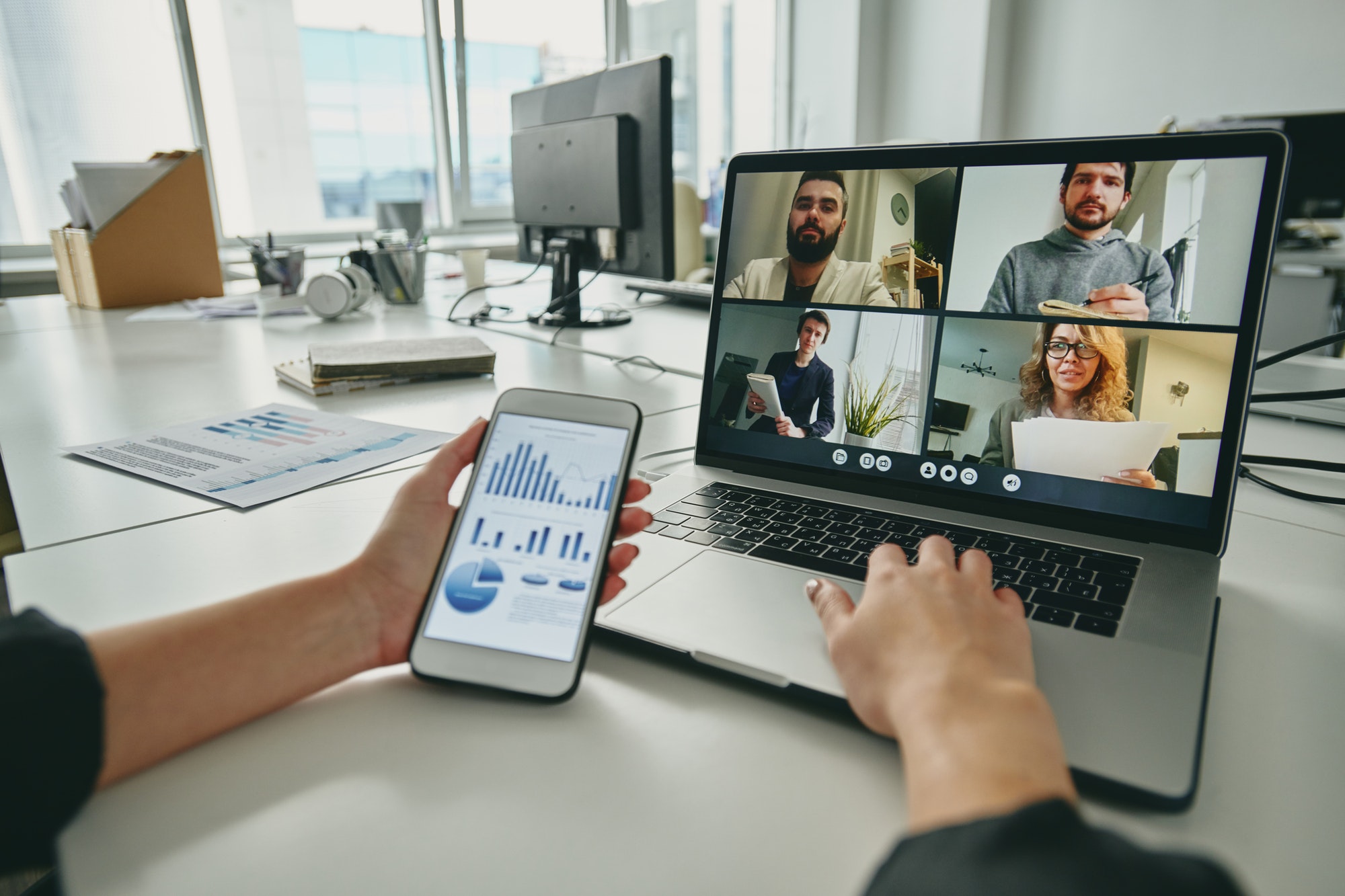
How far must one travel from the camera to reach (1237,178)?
57cm

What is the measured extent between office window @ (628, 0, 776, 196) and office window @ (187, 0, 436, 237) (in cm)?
136

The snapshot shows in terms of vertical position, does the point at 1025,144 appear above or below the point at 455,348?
above

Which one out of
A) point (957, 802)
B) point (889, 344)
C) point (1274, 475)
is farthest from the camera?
→ point (1274, 475)

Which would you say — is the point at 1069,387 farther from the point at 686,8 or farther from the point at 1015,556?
the point at 686,8

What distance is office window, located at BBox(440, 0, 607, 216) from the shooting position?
3.81 metres

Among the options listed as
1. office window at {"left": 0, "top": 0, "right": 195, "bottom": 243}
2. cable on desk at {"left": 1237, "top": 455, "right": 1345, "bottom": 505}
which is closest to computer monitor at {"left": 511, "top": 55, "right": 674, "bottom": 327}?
cable on desk at {"left": 1237, "top": 455, "right": 1345, "bottom": 505}

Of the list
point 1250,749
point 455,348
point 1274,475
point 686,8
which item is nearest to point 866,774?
point 1250,749

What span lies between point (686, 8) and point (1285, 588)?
4.67 meters

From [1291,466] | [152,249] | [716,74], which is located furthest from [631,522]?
[716,74]

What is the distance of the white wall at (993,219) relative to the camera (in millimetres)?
625

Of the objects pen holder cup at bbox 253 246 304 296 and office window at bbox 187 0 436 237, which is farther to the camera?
office window at bbox 187 0 436 237

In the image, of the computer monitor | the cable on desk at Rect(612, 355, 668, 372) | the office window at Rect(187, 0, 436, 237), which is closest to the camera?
the cable on desk at Rect(612, 355, 668, 372)

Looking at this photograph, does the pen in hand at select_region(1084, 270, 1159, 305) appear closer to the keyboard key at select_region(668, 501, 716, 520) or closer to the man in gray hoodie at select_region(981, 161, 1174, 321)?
the man in gray hoodie at select_region(981, 161, 1174, 321)

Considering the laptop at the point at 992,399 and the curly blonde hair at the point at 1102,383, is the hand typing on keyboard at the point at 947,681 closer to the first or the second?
the laptop at the point at 992,399
